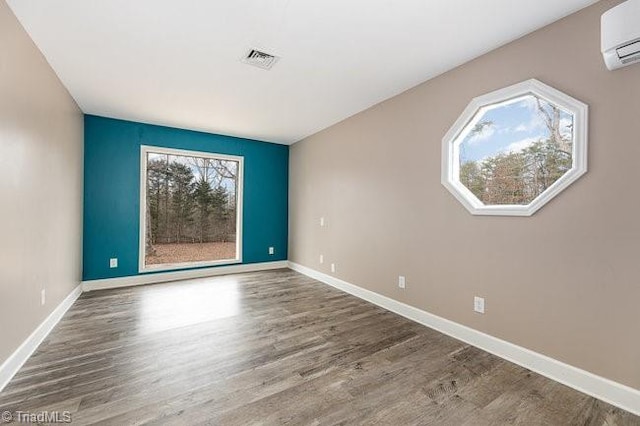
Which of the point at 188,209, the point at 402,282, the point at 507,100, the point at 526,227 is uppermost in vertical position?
the point at 507,100

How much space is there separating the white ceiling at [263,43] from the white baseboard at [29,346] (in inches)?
92.2

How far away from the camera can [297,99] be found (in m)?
3.33

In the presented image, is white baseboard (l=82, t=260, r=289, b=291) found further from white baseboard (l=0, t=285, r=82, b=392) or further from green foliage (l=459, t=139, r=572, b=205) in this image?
green foliage (l=459, t=139, r=572, b=205)

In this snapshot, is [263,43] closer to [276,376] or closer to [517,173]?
[517,173]

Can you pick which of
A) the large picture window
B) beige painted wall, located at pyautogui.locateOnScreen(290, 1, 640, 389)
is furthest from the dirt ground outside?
beige painted wall, located at pyautogui.locateOnScreen(290, 1, 640, 389)

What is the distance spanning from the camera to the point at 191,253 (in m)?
4.91

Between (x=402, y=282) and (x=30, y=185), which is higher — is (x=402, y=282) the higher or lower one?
the lower one

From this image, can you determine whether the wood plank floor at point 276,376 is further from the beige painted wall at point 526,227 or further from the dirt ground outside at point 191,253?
the dirt ground outside at point 191,253

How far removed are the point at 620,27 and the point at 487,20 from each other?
0.72 m

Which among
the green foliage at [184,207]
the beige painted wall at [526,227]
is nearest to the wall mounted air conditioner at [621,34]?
the beige painted wall at [526,227]

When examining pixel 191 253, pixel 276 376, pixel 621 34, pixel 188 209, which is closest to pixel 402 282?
pixel 276 376

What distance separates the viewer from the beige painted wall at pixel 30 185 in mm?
1778

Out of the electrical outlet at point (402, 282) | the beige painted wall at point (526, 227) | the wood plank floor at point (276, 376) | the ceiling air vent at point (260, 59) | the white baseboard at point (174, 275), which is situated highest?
the ceiling air vent at point (260, 59)

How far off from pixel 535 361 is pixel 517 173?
4.65 feet
